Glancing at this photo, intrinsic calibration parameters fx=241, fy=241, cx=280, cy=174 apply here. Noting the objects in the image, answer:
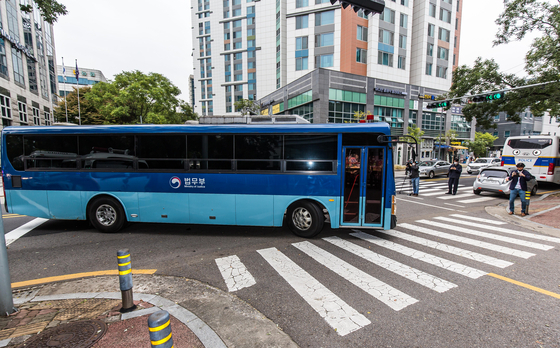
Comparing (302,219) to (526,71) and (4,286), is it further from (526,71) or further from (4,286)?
(526,71)

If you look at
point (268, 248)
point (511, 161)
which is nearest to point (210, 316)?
point (268, 248)

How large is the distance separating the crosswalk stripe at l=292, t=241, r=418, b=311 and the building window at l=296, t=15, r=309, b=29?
42564mm

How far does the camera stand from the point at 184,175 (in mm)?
6926

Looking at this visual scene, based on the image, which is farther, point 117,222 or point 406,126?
point 406,126

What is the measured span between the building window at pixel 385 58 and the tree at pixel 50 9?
3945 centimetres

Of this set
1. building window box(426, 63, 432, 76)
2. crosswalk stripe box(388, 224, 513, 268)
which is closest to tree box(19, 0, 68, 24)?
crosswalk stripe box(388, 224, 513, 268)

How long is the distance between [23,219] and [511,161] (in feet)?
90.3

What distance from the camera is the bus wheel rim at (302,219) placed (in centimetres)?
682

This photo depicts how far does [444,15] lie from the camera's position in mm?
44094

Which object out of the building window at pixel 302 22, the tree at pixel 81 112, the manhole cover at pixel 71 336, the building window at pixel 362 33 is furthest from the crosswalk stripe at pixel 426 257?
the tree at pixel 81 112

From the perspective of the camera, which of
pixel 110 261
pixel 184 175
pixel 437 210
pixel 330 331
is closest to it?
pixel 330 331

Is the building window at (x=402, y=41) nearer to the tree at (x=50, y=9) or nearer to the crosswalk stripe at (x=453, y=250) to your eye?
the crosswalk stripe at (x=453, y=250)

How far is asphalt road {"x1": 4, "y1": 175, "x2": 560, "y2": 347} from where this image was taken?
10.8ft

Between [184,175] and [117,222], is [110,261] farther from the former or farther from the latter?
[184,175]
